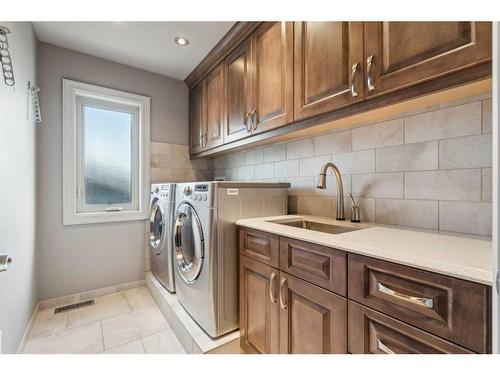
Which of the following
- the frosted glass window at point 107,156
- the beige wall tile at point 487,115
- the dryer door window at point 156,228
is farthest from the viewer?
the frosted glass window at point 107,156

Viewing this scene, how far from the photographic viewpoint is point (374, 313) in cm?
73

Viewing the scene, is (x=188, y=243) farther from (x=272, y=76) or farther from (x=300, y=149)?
(x=272, y=76)

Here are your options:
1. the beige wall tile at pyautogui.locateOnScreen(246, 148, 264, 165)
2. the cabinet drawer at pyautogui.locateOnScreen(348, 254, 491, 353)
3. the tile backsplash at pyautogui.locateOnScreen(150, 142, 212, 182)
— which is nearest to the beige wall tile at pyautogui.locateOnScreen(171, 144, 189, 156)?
the tile backsplash at pyautogui.locateOnScreen(150, 142, 212, 182)

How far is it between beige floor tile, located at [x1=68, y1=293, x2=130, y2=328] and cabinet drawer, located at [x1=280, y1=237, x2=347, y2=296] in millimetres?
1810

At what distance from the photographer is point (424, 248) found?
749 mm

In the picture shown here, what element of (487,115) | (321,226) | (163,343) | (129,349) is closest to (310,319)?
(321,226)

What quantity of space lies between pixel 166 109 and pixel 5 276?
81.3 inches

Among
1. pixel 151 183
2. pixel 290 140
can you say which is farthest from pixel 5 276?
pixel 290 140

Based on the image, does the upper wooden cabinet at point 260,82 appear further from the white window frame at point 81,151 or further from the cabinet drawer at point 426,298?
the white window frame at point 81,151

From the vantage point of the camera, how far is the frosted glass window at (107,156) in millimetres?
2287

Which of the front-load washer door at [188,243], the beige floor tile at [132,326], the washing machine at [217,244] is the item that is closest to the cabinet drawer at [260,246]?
the washing machine at [217,244]

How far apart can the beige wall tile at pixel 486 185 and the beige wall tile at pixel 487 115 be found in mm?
171

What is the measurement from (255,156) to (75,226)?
6.24ft
